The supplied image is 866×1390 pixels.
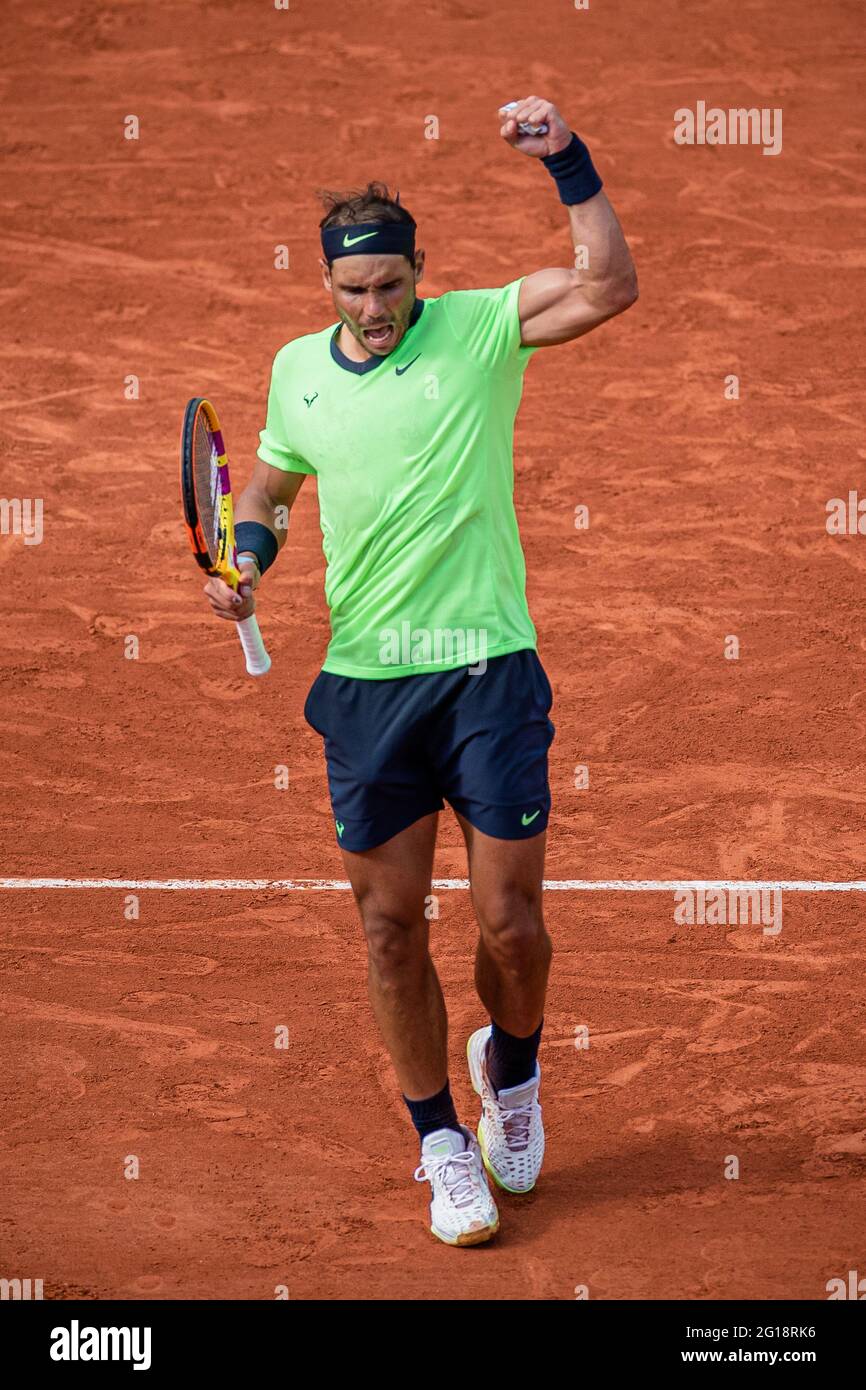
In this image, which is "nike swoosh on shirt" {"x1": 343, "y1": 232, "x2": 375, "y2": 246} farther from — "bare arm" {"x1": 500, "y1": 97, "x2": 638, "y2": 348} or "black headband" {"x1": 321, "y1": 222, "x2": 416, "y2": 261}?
"bare arm" {"x1": 500, "y1": 97, "x2": 638, "y2": 348}

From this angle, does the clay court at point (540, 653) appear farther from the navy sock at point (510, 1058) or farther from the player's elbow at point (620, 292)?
the player's elbow at point (620, 292)

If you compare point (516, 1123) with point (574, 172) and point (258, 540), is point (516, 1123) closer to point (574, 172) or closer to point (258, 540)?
point (258, 540)

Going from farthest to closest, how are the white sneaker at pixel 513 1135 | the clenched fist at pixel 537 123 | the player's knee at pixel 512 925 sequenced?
the white sneaker at pixel 513 1135, the player's knee at pixel 512 925, the clenched fist at pixel 537 123

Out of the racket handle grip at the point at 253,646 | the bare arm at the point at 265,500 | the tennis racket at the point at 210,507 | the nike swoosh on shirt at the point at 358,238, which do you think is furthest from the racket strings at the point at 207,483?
the nike swoosh on shirt at the point at 358,238

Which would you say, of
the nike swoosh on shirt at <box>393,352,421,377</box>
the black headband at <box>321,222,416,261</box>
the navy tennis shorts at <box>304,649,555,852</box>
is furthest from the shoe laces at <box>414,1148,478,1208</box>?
the black headband at <box>321,222,416,261</box>

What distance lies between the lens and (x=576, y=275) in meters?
4.66

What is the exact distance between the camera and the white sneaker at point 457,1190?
5055 millimetres

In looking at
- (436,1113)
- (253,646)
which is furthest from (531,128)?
(436,1113)

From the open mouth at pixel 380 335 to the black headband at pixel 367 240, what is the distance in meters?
0.20

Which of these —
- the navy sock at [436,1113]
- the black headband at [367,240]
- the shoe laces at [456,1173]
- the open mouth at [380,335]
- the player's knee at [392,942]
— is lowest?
the shoe laces at [456,1173]

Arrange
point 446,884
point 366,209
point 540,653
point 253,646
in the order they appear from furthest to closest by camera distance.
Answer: point 540,653 < point 446,884 < point 253,646 < point 366,209

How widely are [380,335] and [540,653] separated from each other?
Answer: 16.4ft

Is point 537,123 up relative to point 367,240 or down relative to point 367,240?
up

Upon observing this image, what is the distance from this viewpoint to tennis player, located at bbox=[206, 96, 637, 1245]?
15.5ft
